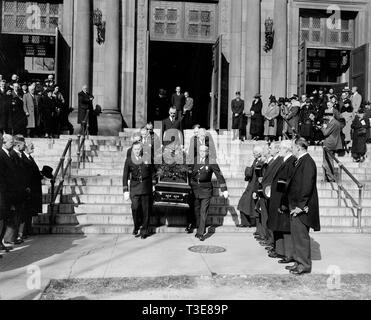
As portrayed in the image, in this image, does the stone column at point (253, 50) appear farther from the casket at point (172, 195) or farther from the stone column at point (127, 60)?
the casket at point (172, 195)

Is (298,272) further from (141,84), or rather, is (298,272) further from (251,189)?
(141,84)

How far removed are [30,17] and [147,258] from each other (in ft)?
44.3

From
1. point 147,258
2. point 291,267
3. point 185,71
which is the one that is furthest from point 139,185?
point 185,71

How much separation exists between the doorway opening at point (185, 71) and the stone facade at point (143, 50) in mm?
5152

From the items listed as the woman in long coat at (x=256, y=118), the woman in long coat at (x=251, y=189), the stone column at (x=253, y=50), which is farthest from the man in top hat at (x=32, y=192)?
the stone column at (x=253, y=50)

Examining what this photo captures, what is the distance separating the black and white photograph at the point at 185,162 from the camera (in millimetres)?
6809

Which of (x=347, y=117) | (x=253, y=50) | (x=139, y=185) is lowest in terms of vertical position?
(x=139, y=185)

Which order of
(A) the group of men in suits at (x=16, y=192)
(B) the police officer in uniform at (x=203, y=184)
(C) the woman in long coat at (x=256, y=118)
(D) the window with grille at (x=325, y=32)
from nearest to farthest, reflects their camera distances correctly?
1. (A) the group of men in suits at (x=16, y=192)
2. (B) the police officer in uniform at (x=203, y=184)
3. (C) the woman in long coat at (x=256, y=118)
4. (D) the window with grille at (x=325, y=32)

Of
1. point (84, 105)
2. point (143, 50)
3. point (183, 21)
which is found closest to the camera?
point (84, 105)

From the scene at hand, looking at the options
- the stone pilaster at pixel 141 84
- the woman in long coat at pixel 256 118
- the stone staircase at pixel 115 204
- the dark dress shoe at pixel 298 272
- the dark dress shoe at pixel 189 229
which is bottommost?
the dark dress shoe at pixel 298 272

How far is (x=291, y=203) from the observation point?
7250mm

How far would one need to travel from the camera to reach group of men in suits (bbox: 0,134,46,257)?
8.10m
